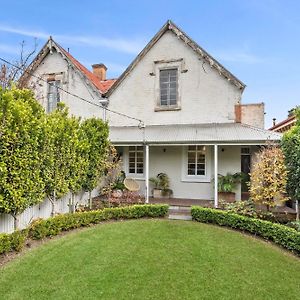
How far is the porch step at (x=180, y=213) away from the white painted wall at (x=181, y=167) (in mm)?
2303

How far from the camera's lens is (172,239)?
29.7ft

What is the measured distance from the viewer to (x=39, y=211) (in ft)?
32.3

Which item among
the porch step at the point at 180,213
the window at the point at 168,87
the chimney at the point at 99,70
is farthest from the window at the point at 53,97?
the porch step at the point at 180,213

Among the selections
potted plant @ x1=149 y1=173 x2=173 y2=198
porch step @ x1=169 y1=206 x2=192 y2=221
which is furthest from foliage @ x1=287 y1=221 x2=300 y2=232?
potted plant @ x1=149 y1=173 x2=173 y2=198

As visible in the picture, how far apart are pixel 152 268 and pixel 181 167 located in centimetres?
889

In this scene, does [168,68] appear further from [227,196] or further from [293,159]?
[293,159]

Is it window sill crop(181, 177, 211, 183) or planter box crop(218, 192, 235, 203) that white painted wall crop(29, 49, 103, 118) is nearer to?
window sill crop(181, 177, 211, 183)

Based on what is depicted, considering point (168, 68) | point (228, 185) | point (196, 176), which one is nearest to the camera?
point (228, 185)

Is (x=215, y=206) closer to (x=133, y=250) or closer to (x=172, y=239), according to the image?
(x=172, y=239)

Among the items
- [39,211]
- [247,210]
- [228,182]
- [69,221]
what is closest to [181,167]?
[228,182]

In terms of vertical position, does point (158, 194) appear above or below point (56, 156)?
below

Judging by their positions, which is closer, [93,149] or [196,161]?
[93,149]

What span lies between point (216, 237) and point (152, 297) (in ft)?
14.3

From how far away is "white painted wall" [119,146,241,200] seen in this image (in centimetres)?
1465
